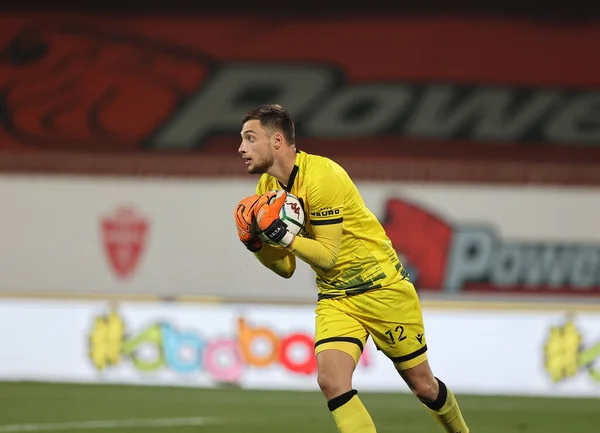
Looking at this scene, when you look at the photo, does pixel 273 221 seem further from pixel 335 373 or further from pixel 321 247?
pixel 335 373

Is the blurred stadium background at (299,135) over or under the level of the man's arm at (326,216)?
over

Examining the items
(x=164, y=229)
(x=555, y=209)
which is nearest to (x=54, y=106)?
(x=164, y=229)

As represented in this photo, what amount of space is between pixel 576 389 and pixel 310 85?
725 centimetres

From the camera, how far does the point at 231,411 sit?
27.7 ft

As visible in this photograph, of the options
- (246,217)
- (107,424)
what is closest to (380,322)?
(246,217)

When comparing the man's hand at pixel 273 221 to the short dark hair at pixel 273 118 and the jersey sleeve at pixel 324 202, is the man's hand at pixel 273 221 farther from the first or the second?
the short dark hair at pixel 273 118

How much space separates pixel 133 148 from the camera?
15.7 meters

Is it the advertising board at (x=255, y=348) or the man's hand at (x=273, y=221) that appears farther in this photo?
the advertising board at (x=255, y=348)

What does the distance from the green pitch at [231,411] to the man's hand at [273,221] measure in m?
2.86

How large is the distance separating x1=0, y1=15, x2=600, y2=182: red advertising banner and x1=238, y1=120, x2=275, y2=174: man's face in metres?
10.6

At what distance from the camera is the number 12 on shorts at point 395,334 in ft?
17.0

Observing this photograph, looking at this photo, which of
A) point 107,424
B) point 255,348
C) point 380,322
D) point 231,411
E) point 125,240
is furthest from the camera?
point 125,240

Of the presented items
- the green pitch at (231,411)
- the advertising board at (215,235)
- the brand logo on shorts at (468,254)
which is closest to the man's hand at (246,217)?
the green pitch at (231,411)

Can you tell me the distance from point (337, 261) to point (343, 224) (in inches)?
7.3
